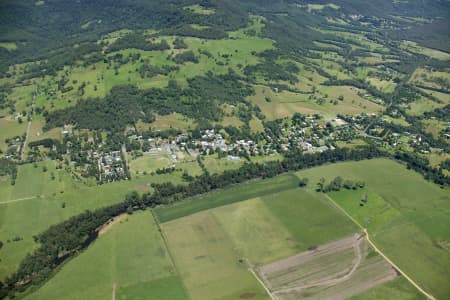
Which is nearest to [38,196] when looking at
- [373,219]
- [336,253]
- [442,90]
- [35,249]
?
[35,249]

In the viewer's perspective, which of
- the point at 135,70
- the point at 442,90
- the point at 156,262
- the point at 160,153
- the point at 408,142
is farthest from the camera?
the point at 442,90

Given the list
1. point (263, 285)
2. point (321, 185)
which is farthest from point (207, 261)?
point (321, 185)

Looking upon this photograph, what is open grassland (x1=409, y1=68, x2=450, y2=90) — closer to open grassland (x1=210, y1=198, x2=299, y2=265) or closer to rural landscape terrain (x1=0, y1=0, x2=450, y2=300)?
rural landscape terrain (x1=0, y1=0, x2=450, y2=300)

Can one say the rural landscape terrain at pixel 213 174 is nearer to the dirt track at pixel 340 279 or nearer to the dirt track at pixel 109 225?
the dirt track at pixel 340 279

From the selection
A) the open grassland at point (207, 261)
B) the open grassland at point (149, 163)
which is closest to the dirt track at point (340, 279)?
the open grassland at point (207, 261)

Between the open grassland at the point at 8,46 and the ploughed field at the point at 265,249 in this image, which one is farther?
the open grassland at the point at 8,46

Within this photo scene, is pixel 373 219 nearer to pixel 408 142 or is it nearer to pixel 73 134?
pixel 408 142
